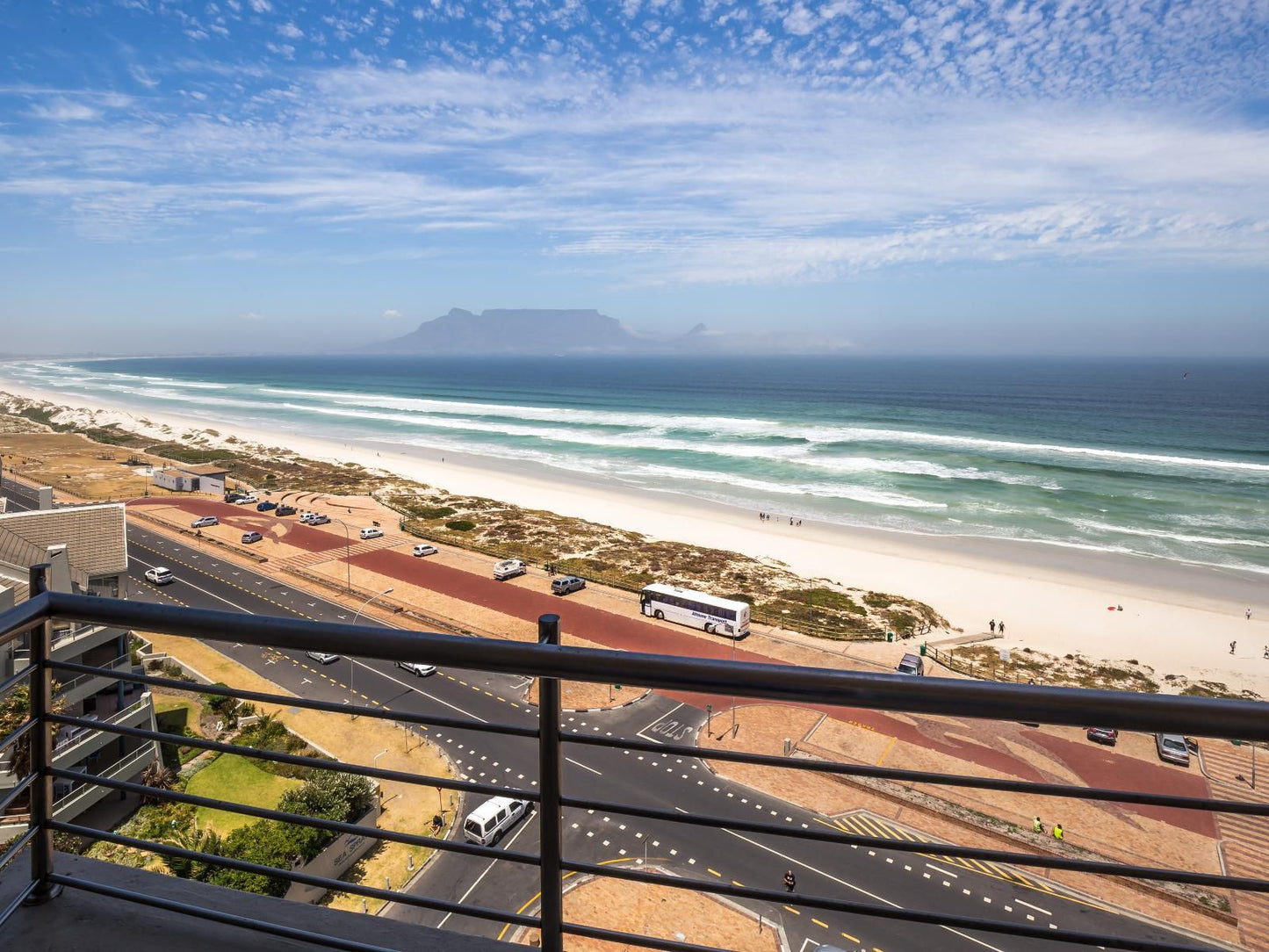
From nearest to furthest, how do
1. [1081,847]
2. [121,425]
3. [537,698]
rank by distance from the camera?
[537,698], [1081,847], [121,425]

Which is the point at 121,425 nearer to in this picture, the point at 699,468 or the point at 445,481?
the point at 445,481

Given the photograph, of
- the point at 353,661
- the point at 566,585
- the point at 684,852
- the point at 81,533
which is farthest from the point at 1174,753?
the point at 81,533

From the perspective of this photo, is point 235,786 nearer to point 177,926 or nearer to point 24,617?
point 177,926

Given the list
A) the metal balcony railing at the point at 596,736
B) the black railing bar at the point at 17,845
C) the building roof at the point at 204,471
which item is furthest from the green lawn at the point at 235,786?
the building roof at the point at 204,471

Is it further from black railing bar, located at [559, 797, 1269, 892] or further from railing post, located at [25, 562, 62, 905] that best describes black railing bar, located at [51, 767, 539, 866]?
black railing bar, located at [559, 797, 1269, 892]

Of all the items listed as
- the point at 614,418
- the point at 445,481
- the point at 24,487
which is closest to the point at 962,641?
the point at 445,481

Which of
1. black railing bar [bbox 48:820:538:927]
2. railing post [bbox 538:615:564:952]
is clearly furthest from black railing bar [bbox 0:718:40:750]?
railing post [bbox 538:615:564:952]
